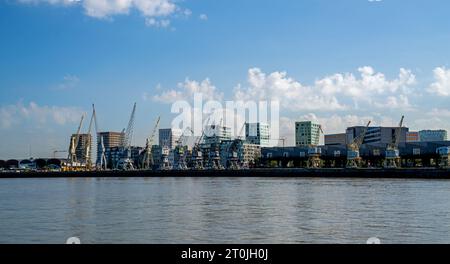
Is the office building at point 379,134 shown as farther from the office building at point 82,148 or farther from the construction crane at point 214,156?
the office building at point 82,148

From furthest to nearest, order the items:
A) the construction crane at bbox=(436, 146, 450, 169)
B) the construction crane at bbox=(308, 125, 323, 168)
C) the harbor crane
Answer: the harbor crane
the construction crane at bbox=(308, 125, 323, 168)
the construction crane at bbox=(436, 146, 450, 169)

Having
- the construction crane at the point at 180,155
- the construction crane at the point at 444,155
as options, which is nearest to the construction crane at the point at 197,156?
the construction crane at the point at 180,155

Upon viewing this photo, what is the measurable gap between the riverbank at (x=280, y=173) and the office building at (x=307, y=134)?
18445 millimetres

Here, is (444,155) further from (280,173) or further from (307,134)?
(307,134)

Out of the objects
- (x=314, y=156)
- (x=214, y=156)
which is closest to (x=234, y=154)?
(x=214, y=156)

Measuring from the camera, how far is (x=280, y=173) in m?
75.5

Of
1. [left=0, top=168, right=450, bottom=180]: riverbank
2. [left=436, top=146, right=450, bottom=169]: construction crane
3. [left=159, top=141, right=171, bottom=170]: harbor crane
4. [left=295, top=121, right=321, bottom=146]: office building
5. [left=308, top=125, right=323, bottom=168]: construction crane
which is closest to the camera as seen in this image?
[left=0, top=168, right=450, bottom=180]: riverbank

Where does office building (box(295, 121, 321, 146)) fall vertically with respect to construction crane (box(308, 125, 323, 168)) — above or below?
above

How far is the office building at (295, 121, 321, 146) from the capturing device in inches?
3661

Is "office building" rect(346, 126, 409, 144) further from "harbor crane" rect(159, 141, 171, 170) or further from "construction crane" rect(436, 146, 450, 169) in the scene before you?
"harbor crane" rect(159, 141, 171, 170)

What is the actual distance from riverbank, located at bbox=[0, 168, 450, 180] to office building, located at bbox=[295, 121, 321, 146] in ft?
60.5

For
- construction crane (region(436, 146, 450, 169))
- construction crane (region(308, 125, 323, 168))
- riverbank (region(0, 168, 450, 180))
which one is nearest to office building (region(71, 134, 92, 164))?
riverbank (region(0, 168, 450, 180))

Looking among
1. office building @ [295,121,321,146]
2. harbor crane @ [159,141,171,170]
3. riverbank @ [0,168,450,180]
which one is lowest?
riverbank @ [0,168,450,180]

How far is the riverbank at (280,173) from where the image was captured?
5825 centimetres
